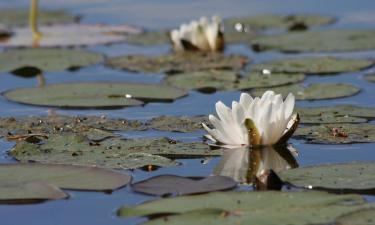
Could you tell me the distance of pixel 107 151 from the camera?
4590mm

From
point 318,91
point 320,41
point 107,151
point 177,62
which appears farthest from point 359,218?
point 320,41

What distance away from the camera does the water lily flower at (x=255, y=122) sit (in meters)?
4.50

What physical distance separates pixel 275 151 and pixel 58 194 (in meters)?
1.15

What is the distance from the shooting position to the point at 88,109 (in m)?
5.73

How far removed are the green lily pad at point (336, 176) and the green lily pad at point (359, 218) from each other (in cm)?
39

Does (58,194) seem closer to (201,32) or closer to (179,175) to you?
(179,175)

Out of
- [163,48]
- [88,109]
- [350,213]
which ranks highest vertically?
[163,48]

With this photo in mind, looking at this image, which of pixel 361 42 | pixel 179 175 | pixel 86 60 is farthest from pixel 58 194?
pixel 361 42

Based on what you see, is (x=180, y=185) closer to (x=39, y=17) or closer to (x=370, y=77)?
(x=370, y=77)

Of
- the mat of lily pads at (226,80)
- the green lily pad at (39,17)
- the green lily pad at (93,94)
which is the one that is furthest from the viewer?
the green lily pad at (39,17)

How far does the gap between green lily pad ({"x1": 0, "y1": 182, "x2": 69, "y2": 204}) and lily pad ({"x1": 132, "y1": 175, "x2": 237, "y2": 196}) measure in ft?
1.04

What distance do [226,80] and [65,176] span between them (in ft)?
8.16

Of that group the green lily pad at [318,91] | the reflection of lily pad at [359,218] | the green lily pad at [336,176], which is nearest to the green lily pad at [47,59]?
the green lily pad at [318,91]

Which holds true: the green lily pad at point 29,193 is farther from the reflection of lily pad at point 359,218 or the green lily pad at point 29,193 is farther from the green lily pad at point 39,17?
the green lily pad at point 39,17
